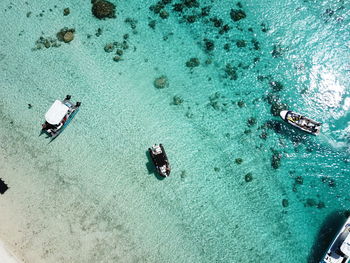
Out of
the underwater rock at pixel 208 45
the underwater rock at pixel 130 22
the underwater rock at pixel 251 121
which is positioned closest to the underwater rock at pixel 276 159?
the underwater rock at pixel 251 121

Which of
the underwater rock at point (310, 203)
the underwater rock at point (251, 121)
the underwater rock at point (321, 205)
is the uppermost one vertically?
the underwater rock at point (251, 121)

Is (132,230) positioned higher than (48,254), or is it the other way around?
(132,230)

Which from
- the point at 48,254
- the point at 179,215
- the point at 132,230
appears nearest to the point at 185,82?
the point at 179,215

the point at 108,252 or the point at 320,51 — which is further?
the point at 320,51

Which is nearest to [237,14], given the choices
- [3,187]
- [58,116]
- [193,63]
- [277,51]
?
[277,51]

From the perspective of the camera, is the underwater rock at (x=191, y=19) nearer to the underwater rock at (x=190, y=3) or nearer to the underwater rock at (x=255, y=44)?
the underwater rock at (x=190, y=3)

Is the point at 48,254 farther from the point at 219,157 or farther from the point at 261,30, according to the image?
the point at 261,30
